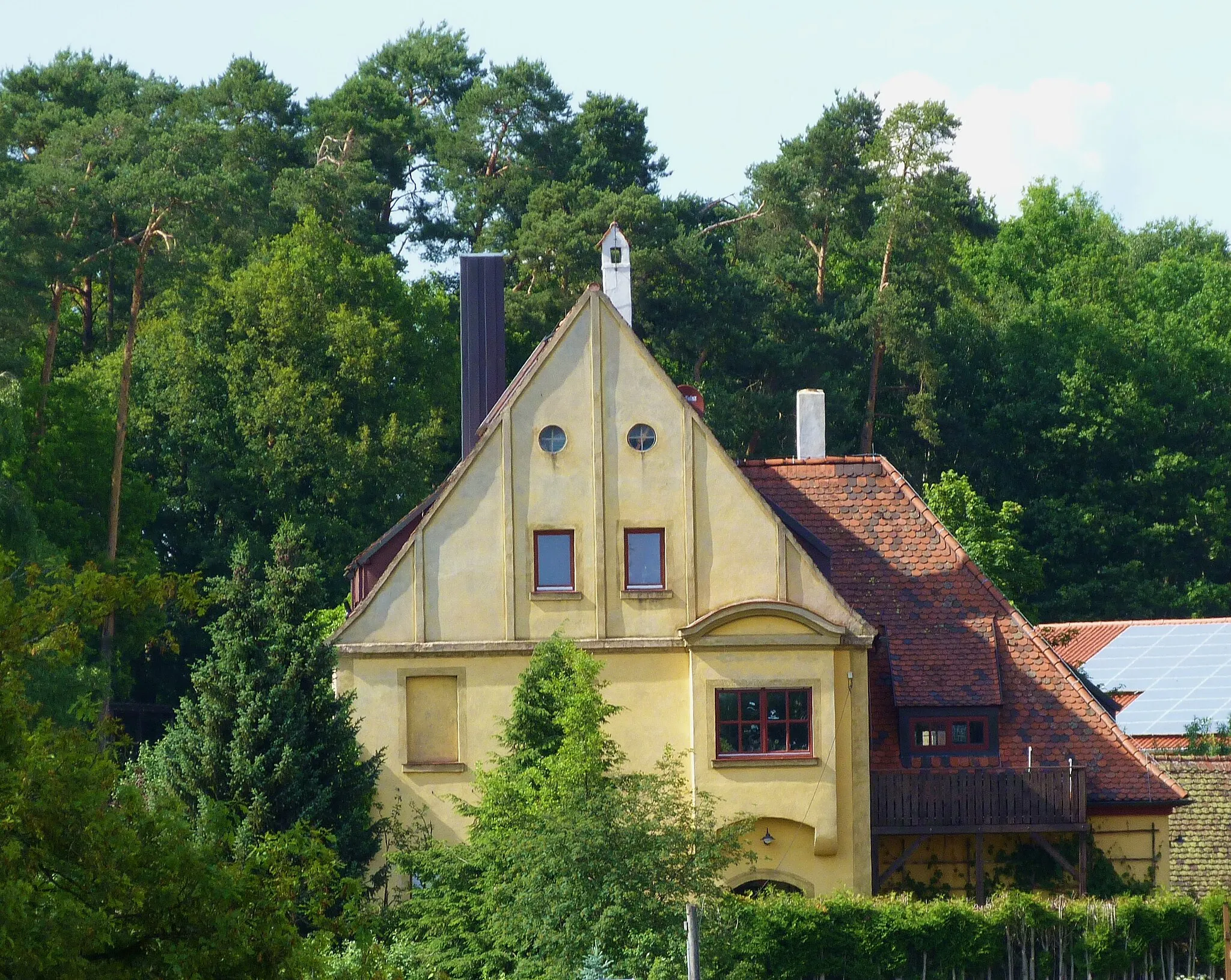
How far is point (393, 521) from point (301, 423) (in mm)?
3850

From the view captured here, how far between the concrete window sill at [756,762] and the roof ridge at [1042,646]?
5299mm

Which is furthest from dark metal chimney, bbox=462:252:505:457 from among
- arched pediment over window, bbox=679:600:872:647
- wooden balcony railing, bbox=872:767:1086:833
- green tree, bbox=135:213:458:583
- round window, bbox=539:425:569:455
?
green tree, bbox=135:213:458:583

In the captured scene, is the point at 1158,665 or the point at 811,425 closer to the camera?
the point at 811,425

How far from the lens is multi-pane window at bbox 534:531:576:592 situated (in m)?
37.1

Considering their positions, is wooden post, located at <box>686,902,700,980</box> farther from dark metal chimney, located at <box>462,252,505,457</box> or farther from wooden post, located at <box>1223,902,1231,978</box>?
dark metal chimney, located at <box>462,252,505,457</box>

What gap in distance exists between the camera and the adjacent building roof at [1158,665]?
49625 mm

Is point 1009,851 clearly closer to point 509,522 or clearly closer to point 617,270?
point 509,522

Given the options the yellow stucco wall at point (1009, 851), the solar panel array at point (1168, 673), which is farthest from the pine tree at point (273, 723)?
the solar panel array at point (1168, 673)

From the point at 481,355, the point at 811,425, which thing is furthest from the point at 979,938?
the point at 481,355

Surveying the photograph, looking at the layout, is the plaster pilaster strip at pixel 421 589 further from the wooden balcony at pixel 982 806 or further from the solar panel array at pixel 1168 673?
the solar panel array at pixel 1168 673

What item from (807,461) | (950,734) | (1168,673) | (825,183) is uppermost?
(825,183)

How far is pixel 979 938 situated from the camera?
3066cm

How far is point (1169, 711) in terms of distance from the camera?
49.8m

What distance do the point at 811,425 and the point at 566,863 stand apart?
16580 millimetres
